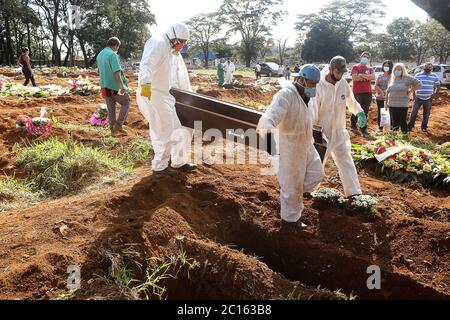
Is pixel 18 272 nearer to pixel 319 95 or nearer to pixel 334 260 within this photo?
pixel 334 260

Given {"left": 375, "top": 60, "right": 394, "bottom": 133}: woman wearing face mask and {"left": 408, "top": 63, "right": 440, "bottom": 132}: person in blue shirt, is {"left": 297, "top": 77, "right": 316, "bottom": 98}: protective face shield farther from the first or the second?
{"left": 408, "top": 63, "right": 440, "bottom": 132}: person in blue shirt

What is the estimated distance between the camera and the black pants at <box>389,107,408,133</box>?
796cm

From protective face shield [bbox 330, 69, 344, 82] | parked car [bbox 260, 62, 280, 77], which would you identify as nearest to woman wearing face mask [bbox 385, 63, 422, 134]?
protective face shield [bbox 330, 69, 344, 82]

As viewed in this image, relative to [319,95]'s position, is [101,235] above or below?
below

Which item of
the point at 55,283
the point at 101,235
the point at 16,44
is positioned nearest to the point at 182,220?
the point at 101,235

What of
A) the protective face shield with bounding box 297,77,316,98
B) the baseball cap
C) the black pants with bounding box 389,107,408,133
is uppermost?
the baseball cap

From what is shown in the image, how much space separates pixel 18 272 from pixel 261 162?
13.5 ft

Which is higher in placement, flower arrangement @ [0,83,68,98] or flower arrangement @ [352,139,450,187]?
flower arrangement @ [0,83,68,98]

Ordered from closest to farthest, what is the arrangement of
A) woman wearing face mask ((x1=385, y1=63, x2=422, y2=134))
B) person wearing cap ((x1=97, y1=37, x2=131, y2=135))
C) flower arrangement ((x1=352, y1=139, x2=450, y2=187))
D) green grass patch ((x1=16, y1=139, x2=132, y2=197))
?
green grass patch ((x1=16, y1=139, x2=132, y2=197)) → flower arrangement ((x1=352, y1=139, x2=450, y2=187)) → person wearing cap ((x1=97, y1=37, x2=131, y2=135)) → woman wearing face mask ((x1=385, y1=63, x2=422, y2=134))

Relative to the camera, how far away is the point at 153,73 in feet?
15.4

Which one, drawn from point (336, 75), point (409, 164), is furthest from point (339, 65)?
point (409, 164)

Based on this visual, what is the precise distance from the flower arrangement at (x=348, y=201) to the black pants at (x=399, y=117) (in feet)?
13.7

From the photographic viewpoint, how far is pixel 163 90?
477 centimetres

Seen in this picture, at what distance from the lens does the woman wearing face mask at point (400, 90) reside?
7.68 meters
